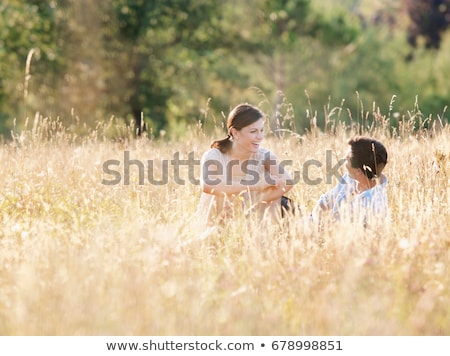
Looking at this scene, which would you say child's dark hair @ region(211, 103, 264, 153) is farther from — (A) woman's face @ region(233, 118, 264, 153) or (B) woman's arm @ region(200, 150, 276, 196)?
(B) woman's arm @ region(200, 150, 276, 196)

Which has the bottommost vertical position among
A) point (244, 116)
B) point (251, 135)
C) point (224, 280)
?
point (224, 280)

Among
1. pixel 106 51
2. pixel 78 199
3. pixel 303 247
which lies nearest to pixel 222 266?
pixel 303 247

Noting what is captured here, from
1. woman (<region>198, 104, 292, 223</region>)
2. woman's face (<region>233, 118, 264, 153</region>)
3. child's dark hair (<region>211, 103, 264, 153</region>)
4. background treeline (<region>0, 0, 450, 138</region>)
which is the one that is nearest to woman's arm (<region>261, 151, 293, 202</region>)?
woman (<region>198, 104, 292, 223</region>)

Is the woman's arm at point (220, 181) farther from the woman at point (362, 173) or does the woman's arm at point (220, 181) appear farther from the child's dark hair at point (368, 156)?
the child's dark hair at point (368, 156)

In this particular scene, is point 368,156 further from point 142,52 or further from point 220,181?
point 142,52

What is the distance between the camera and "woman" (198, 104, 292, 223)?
5043 millimetres

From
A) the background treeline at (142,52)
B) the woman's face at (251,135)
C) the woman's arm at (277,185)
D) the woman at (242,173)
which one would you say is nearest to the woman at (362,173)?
the woman's arm at (277,185)

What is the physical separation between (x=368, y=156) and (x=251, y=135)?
89cm

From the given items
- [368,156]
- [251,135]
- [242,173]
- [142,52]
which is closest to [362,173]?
[368,156]

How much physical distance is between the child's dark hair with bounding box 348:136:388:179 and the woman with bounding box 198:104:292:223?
55 centimetres

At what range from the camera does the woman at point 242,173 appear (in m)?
5.04

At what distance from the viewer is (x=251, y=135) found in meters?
5.18
